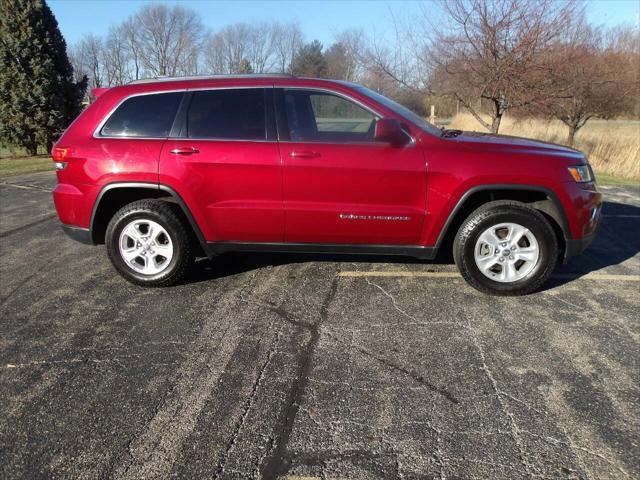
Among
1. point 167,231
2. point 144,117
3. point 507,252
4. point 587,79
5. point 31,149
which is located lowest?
point 31,149

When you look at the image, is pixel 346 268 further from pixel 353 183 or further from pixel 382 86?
pixel 382 86

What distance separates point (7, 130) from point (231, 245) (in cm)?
1407

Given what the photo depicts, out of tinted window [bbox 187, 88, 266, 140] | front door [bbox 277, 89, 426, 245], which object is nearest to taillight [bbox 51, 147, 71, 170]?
tinted window [bbox 187, 88, 266, 140]

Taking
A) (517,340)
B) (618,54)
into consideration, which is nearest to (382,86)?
(618,54)

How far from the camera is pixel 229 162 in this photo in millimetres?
3848

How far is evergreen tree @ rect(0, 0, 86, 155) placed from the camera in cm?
1362

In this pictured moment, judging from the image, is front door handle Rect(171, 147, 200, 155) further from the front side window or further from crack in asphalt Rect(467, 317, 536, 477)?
crack in asphalt Rect(467, 317, 536, 477)

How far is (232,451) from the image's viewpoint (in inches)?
87.6

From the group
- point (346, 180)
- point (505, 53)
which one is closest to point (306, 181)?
point (346, 180)

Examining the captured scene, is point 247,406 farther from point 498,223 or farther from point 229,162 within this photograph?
point 498,223

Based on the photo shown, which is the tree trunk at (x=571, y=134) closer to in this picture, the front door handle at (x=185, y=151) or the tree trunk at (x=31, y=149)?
the front door handle at (x=185, y=151)

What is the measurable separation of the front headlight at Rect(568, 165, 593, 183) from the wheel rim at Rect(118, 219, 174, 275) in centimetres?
349

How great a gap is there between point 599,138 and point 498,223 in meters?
14.6

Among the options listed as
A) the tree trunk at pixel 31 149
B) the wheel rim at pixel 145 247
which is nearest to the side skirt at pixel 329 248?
the wheel rim at pixel 145 247
